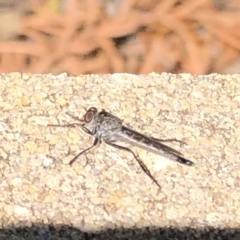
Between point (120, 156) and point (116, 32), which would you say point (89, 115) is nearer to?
point (120, 156)

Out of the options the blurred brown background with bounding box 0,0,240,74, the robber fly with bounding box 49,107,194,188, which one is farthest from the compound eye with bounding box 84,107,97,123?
the blurred brown background with bounding box 0,0,240,74

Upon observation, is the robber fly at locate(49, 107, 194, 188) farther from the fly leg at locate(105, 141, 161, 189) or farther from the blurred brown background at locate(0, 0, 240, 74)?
the blurred brown background at locate(0, 0, 240, 74)

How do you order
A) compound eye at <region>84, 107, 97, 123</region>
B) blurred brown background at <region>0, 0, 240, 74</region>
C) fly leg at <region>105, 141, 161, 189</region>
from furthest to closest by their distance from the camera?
compound eye at <region>84, 107, 97, 123</region> < fly leg at <region>105, 141, 161, 189</region> < blurred brown background at <region>0, 0, 240, 74</region>

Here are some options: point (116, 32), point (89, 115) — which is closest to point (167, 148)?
point (89, 115)

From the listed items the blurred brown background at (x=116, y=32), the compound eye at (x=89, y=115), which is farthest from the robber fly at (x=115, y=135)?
the blurred brown background at (x=116, y=32)

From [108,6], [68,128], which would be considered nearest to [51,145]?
[68,128]

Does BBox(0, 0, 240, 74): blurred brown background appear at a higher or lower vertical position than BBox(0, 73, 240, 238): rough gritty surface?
higher

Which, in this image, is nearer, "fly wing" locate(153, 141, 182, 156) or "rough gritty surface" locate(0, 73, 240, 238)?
"rough gritty surface" locate(0, 73, 240, 238)
